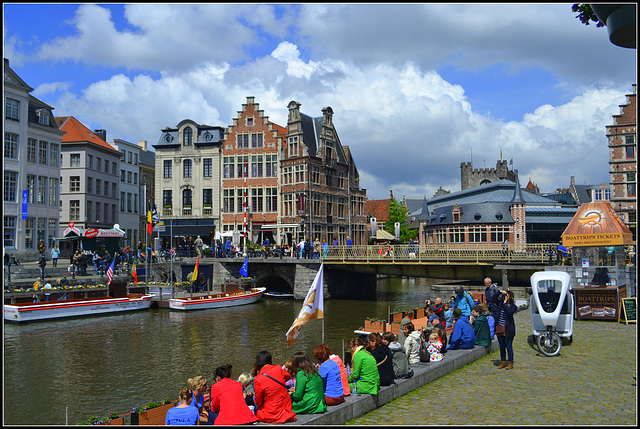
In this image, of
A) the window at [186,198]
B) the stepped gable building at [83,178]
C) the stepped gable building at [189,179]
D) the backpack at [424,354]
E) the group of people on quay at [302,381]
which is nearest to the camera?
the group of people on quay at [302,381]

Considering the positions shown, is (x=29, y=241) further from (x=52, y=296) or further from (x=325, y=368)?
(x=325, y=368)

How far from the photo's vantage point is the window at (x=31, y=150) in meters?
45.0

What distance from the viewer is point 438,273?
37.5 metres

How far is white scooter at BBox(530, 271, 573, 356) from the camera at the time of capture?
1401 centimetres

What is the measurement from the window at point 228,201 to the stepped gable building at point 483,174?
2495 inches

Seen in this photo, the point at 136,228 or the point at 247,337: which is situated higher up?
the point at 136,228

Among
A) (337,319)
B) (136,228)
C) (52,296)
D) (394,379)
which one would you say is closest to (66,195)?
(136,228)

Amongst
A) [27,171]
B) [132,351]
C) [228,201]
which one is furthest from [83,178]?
[132,351]

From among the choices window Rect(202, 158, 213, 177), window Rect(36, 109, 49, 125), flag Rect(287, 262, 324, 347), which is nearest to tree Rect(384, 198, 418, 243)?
window Rect(202, 158, 213, 177)

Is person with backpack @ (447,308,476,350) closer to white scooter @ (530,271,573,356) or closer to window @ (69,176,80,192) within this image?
white scooter @ (530,271,573,356)

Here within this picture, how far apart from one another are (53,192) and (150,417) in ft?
143

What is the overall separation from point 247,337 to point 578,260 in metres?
15.7

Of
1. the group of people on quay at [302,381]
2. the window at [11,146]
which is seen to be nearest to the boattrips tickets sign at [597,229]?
the group of people on quay at [302,381]

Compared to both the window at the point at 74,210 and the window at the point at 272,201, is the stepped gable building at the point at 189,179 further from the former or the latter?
the window at the point at 74,210
